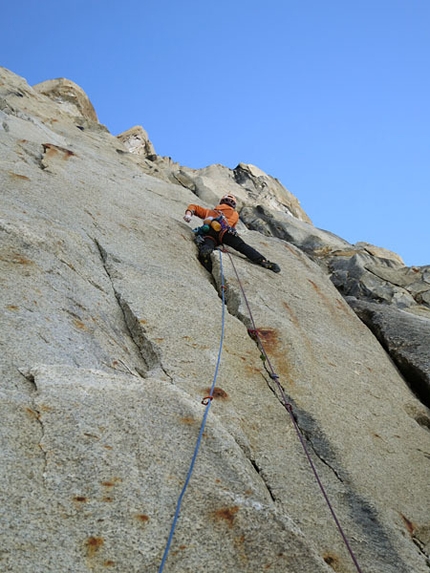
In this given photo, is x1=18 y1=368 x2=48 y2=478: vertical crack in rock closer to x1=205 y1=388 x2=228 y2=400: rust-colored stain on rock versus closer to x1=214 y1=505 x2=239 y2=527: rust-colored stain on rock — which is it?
x1=214 y1=505 x2=239 y2=527: rust-colored stain on rock

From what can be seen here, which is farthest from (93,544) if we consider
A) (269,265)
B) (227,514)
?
(269,265)

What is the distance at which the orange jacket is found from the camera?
13.0 meters

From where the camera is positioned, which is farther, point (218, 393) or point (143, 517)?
point (218, 393)

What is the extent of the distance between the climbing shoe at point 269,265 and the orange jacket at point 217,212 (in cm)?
128

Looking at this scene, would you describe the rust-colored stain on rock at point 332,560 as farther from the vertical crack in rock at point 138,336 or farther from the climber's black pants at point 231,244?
the climber's black pants at point 231,244

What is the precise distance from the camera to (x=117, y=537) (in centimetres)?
383

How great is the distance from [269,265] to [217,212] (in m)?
2.13

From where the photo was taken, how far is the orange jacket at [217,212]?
12984 mm

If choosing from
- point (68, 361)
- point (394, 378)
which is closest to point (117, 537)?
point (68, 361)

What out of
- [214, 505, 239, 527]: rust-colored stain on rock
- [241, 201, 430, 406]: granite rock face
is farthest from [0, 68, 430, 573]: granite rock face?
[241, 201, 430, 406]: granite rock face

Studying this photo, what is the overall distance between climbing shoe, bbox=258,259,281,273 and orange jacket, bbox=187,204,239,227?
50.5 inches

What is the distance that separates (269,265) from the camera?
1192 centimetres

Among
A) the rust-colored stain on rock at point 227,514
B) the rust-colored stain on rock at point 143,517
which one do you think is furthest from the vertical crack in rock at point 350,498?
the rust-colored stain on rock at point 143,517

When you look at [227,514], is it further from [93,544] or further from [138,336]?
[138,336]
